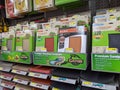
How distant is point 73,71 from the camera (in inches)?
59.3

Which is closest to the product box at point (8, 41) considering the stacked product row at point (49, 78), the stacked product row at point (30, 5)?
the stacked product row at point (49, 78)

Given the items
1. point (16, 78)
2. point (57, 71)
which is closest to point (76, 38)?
point (57, 71)

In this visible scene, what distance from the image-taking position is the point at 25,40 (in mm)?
1830

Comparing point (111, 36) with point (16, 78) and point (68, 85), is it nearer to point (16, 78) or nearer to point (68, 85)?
point (68, 85)

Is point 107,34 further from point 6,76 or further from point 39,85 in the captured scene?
point 6,76

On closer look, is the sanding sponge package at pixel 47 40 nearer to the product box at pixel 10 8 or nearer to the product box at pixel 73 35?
the product box at pixel 73 35

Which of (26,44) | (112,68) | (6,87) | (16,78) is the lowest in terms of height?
(6,87)

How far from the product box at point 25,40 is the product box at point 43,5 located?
31 centimetres

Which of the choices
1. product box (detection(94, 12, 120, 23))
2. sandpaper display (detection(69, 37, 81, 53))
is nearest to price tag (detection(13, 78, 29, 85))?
sandpaper display (detection(69, 37, 81, 53))

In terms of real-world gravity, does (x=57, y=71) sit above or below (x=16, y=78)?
above

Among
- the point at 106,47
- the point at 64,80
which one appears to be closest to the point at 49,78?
the point at 64,80

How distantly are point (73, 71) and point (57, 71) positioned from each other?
15 centimetres

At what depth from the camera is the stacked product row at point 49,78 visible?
4.24 feet

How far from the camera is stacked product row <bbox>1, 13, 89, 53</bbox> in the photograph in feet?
4.56
